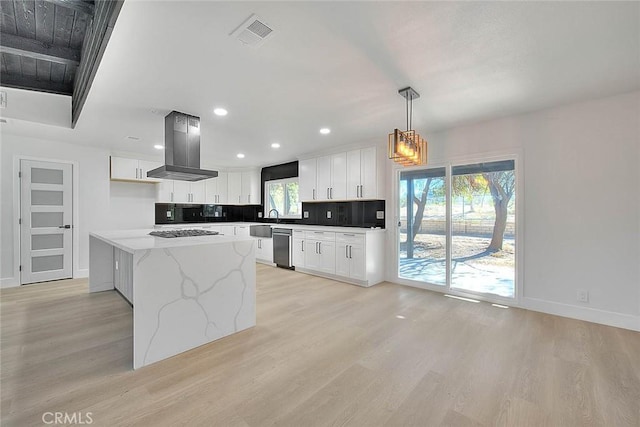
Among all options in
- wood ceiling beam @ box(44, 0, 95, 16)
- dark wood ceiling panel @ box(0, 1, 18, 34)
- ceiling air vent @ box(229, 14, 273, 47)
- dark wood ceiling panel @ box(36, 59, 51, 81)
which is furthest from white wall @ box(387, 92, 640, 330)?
dark wood ceiling panel @ box(36, 59, 51, 81)

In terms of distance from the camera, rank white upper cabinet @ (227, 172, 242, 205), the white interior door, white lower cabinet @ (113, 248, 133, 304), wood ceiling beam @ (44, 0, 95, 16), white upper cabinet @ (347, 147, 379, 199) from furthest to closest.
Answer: white upper cabinet @ (227, 172, 242, 205) → white upper cabinet @ (347, 147, 379, 199) → the white interior door → white lower cabinet @ (113, 248, 133, 304) → wood ceiling beam @ (44, 0, 95, 16)

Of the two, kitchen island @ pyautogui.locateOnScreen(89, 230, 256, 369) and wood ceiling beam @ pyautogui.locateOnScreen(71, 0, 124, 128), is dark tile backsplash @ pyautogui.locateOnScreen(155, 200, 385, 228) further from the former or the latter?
wood ceiling beam @ pyautogui.locateOnScreen(71, 0, 124, 128)

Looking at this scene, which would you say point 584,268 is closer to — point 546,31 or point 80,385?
point 546,31

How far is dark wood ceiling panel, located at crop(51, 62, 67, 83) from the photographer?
309cm

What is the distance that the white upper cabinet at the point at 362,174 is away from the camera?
15.2 feet

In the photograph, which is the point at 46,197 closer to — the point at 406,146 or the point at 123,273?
the point at 123,273

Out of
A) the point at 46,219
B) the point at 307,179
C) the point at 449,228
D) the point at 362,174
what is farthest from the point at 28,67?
the point at 449,228

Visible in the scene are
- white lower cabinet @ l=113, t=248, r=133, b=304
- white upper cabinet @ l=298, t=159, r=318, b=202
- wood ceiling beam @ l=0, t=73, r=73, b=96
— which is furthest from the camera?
white upper cabinet @ l=298, t=159, r=318, b=202

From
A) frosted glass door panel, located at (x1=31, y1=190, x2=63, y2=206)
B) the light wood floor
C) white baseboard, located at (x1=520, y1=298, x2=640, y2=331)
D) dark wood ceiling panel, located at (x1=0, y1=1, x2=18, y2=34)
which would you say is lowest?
the light wood floor

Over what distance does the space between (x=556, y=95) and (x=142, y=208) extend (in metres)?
7.11

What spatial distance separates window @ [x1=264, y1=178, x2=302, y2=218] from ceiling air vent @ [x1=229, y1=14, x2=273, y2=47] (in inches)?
175

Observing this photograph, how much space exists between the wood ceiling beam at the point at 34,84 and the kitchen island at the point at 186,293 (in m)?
2.39

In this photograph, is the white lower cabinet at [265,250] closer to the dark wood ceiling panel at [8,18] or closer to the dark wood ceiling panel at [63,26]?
the dark wood ceiling panel at [63,26]

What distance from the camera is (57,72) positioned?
325cm
